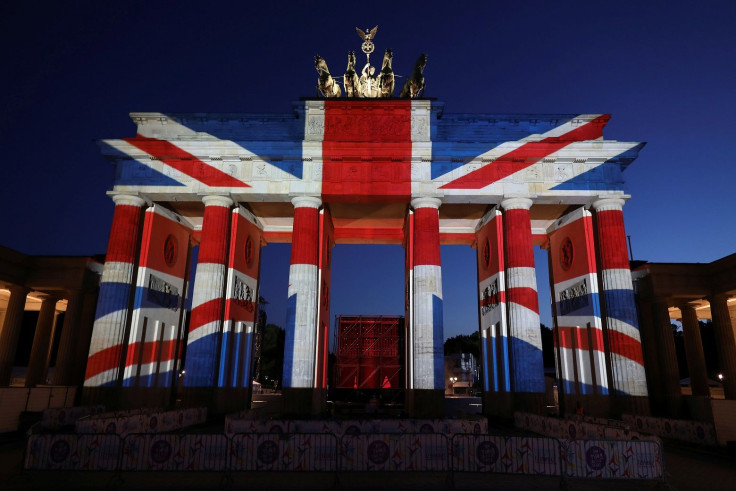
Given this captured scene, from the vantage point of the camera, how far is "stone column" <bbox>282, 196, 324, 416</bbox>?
22.5m

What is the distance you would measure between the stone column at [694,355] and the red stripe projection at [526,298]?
49.1ft

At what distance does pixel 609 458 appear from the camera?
35.1 feet

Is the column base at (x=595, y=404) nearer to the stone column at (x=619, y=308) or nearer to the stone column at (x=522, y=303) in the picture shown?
the stone column at (x=619, y=308)

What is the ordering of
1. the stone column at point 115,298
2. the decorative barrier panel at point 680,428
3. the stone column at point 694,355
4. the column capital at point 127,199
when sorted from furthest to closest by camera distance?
the stone column at point 694,355, the column capital at point 127,199, the stone column at point 115,298, the decorative barrier panel at point 680,428

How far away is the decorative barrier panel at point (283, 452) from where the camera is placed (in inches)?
434

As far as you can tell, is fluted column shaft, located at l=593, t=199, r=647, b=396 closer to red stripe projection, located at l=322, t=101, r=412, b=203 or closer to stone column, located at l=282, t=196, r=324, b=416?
red stripe projection, located at l=322, t=101, r=412, b=203

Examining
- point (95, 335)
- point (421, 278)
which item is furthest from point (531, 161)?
point (95, 335)

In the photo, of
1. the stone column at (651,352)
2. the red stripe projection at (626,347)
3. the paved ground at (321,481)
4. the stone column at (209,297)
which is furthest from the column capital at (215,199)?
the stone column at (651,352)

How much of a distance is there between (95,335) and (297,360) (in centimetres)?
973

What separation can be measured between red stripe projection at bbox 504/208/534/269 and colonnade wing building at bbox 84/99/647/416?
0.08 m

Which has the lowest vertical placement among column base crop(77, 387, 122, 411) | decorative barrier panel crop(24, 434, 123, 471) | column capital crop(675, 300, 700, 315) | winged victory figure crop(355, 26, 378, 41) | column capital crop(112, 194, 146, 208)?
decorative barrier panel crop(24, 434, 123, 471)

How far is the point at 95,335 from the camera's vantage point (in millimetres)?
22891

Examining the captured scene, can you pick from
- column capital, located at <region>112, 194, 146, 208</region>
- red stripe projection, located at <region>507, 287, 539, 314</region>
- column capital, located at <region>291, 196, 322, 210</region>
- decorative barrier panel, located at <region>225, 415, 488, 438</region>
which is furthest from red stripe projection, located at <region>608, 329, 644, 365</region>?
column capital, located at <region>112, 194, 146, 208</region>

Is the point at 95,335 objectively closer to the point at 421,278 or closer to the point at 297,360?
the point at 297,360
